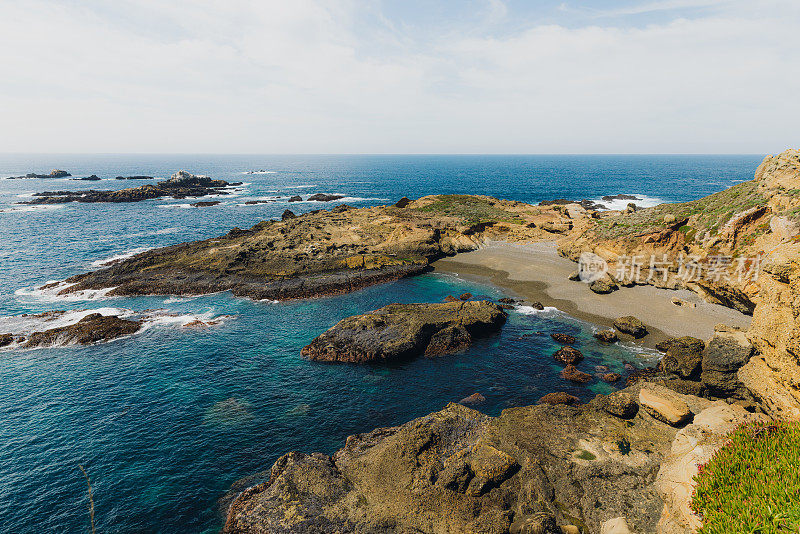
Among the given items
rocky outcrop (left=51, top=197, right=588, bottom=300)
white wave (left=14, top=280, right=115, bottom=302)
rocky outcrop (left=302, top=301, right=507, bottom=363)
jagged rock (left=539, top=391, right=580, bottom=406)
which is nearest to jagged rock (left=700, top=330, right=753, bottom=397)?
jagged rock (left=539, top=391, right=580, bottom=406)

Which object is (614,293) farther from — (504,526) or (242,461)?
(242,461)

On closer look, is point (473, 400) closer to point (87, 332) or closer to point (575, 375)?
point (575, 375)

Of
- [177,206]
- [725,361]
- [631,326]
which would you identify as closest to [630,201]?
[631,326]

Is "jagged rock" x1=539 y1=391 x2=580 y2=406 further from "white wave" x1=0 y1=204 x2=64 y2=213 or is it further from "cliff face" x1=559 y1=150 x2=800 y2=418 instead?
"white wave" x1=0 y1=204 x2=64 y2=213

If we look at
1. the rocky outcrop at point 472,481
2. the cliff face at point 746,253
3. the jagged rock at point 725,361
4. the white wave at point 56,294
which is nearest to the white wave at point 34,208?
the white wave at point 56,294

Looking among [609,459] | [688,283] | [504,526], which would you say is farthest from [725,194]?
[504,526]
